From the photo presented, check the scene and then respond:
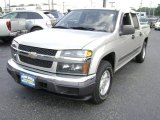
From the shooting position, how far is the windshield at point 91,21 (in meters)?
4.39

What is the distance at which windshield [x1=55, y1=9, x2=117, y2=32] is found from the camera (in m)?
4.39

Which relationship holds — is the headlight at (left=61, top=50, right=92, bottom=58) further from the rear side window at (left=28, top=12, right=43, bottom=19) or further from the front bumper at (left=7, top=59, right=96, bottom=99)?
the rear side window at (left=28, top=12, right=43, bottom=19)

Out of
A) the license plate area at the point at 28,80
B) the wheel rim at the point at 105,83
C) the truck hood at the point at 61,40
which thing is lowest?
the wheel rim at the point at 105,83

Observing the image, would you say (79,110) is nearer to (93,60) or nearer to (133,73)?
(93,60)

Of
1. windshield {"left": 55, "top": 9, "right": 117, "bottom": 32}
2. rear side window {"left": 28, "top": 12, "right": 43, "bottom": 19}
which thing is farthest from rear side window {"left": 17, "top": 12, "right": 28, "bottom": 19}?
windshield {"left": 55, "top": 9, "right": 117, "bottom": 32}

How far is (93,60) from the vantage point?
10.9ft

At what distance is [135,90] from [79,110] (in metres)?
1.53

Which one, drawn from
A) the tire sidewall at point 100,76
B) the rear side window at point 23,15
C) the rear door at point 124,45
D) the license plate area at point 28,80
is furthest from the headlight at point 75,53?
the rear side window at point 23,15

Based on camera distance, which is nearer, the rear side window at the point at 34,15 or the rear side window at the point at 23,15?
the rear side window at the point at 34,15

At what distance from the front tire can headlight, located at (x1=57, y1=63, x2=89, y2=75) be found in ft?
1.23

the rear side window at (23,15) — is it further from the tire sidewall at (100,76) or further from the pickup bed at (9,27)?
→ the tire sidewall at (100,76)

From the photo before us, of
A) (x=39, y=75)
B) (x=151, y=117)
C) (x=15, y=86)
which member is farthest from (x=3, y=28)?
(x=151, y=117)

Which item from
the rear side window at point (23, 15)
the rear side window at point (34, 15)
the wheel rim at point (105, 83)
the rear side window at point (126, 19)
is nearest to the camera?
the wheel rim at point (105, 83)

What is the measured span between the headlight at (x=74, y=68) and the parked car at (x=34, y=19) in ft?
28.0
